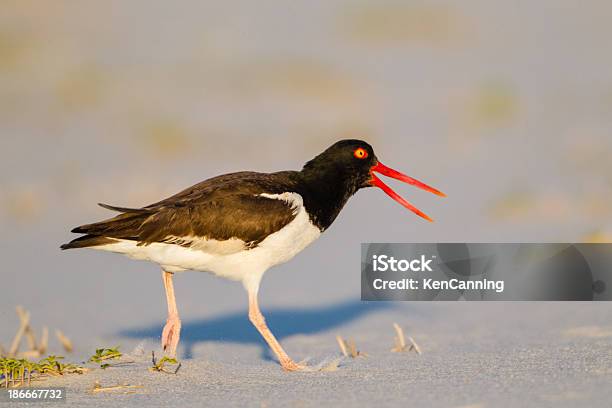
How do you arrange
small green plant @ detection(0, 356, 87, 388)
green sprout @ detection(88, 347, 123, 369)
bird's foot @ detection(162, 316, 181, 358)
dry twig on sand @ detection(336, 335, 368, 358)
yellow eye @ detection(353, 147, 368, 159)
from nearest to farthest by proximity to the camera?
1. small green plant @ detection(0, 356, 87, 388)
2. green sprout @ detection(88, 347, 123, 369)
3. bird's foot @ detection(162, 316, 181, 358)
4. dry twig on sand @ detection(336, 335, 368, 358)
5. yellow eye @ detection(353, 147, 368, 159)

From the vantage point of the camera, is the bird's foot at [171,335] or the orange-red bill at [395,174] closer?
the bird's foot at [171,335]

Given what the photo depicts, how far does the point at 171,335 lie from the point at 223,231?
99 centimetres

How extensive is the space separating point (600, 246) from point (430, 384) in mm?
4205

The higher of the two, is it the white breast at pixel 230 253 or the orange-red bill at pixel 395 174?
the orange-red bill at pixel 395 174

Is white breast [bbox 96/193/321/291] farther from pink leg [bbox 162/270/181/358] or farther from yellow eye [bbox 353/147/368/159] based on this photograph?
yellow eye [bbox 353/147/368/159]

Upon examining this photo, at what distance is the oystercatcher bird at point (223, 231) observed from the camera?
6.26 metres

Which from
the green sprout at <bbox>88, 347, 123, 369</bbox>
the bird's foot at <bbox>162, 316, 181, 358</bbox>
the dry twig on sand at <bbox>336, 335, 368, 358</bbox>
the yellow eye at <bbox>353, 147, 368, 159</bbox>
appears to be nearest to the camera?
the green sprout at <bbox>88, 347, 123, 369</bbox>

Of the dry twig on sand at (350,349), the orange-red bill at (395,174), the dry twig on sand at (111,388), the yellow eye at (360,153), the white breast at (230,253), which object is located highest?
the yellow eye at (360,153)

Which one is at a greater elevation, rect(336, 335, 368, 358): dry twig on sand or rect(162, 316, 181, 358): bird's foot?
rect(162, 316, 181, 358): bird's foot

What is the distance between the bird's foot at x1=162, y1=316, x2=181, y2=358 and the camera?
6664 millimetres

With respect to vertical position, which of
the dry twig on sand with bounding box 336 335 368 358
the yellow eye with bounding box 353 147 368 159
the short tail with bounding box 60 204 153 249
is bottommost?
the dry twig on sand with bounding box 336 335 368 358

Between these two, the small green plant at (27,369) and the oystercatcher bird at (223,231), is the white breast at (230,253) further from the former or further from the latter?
the small green plant at (27,369)

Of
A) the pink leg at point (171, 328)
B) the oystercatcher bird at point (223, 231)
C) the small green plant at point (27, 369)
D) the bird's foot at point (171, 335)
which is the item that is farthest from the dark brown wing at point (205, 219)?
the small green plant at point (27, 369)

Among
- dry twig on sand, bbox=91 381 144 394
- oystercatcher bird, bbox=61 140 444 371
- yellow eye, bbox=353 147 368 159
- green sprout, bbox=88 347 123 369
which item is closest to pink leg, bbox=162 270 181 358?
oystercatcher bird, bbox=61 140 444 371
